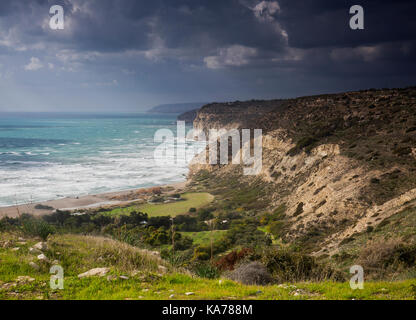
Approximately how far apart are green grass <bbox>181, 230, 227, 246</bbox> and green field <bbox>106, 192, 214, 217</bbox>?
8.61m

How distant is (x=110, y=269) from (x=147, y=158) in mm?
81521

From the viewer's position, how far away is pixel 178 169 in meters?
74.7

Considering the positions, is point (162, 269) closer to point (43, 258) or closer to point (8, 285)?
point (43, 258)

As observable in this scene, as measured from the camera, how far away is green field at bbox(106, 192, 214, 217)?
1588 inches

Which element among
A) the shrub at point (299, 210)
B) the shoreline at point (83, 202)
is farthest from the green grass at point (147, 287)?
the shoreline at point (83, 202)

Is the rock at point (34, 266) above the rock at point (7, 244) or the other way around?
above

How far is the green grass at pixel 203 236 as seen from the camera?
94.5 ft

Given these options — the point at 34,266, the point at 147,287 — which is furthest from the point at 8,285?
the point at 147,287

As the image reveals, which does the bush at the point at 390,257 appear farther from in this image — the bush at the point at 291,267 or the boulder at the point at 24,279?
the boulder at the point at 24,279

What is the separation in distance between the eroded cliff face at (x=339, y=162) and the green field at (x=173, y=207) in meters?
8.66

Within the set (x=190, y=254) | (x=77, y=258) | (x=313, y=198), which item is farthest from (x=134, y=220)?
(x=77, y=258)

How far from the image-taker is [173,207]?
43250mm

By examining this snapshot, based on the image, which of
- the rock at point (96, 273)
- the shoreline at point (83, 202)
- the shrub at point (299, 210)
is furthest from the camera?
the shoreline at point (83, 202)
